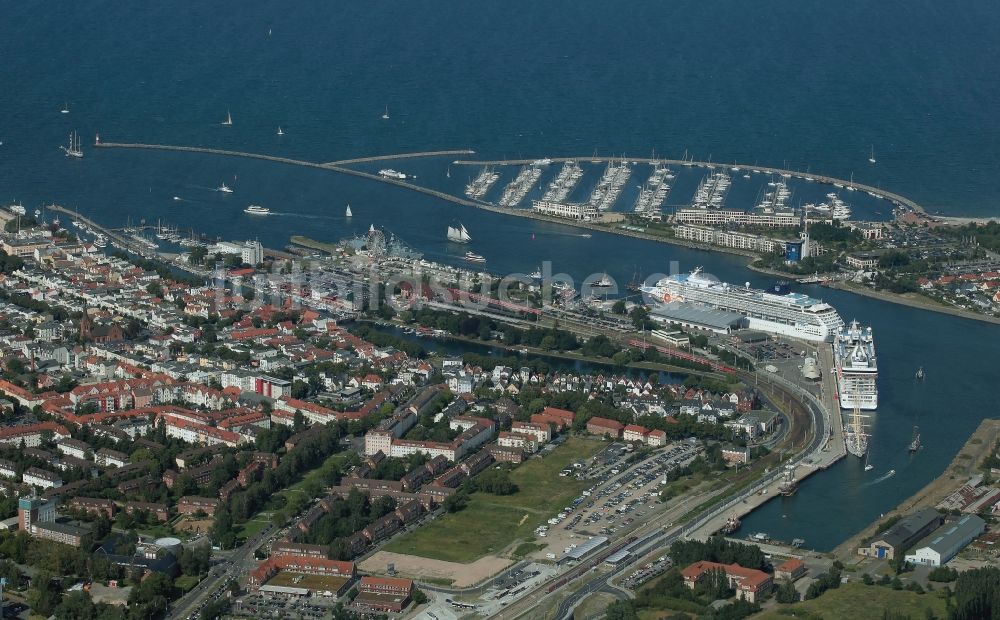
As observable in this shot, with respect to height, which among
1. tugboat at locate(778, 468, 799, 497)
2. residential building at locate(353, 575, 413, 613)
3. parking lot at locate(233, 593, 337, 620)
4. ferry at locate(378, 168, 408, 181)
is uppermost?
ferry at locate(378, 168, 408, 181)

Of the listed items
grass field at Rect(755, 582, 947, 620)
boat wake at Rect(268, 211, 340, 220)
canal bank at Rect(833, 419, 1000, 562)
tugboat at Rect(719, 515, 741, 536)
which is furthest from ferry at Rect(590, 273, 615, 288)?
grass field at Rect(755, 582, 947, 620)

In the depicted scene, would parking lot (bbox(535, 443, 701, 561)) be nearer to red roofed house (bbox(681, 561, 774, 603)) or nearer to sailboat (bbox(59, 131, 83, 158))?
red roofed house (bbox(681, 561, 774, 603))

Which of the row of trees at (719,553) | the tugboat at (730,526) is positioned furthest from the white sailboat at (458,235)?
the row of trees at (719,553)

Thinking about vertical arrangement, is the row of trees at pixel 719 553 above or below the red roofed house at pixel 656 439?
below

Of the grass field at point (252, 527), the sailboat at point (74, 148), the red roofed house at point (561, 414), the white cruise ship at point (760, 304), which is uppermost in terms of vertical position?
the sailboat at point (74, 148)

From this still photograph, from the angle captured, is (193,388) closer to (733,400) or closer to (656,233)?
(733,400)

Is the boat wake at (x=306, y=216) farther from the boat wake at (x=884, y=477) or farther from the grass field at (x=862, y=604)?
the grass field at (x=862, y=604)
